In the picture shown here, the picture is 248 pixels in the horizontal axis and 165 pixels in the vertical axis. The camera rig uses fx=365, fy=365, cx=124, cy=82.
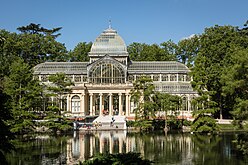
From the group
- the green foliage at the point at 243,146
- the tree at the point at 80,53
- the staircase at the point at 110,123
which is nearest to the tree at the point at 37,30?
the tree at the point at 80,53

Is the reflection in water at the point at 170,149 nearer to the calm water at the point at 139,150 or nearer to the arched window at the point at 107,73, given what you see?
the calm water at the point at 139,150

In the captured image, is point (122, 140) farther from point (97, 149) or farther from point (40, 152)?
point (40, 152)

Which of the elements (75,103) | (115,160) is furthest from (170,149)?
(75,103)

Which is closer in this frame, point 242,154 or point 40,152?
point 242,154

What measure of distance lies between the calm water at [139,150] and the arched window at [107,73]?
2741 cm

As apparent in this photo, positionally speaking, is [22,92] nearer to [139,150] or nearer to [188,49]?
[139,150]

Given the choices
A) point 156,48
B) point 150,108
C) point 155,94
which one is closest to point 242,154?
point 150,108

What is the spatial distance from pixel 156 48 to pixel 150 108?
3985 cm

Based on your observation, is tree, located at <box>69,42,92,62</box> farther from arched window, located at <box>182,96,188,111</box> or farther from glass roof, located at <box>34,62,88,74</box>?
arched window, located at <box>182,96,188,111</box>

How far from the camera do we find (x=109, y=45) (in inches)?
2955

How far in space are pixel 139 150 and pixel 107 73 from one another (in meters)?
37.4

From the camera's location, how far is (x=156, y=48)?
298ft

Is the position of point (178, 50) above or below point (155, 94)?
above

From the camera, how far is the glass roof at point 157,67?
7200 cm
